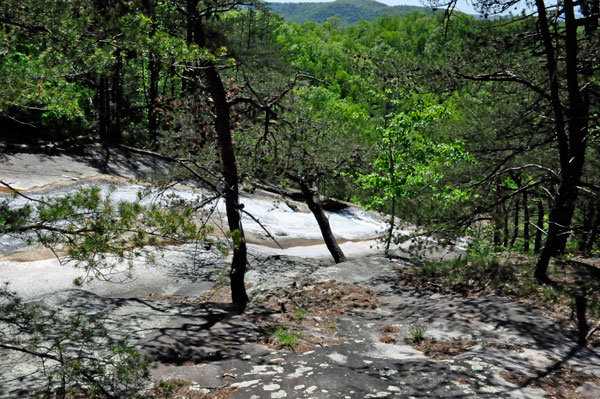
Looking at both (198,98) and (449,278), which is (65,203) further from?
(449,278)

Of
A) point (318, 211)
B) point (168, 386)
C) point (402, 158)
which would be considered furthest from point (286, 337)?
point (402, 158)

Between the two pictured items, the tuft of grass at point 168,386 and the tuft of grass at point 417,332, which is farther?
the tuft of grass at point 417,332

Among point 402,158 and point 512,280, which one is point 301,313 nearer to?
point 512,280

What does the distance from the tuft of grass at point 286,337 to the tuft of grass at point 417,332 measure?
5.47 ft

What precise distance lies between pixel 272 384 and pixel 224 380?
0.63m

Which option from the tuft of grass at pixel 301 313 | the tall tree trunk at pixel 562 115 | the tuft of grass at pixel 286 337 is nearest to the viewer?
the tuft of grass at pixel 286 337

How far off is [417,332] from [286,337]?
188 cm

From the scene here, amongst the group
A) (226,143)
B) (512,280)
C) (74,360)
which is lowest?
(512,280)

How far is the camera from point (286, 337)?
660 centimetres

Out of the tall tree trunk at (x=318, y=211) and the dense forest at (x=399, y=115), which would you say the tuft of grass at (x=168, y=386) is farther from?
the tall tree trunk at (x=318, y=211)

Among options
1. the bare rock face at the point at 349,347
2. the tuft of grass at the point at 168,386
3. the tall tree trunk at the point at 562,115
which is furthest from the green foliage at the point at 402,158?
the tuft of grass at the point at 168,386

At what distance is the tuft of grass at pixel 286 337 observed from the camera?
21.1 feet

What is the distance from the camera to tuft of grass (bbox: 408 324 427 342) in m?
6.53

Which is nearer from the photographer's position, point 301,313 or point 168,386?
point 168,386
